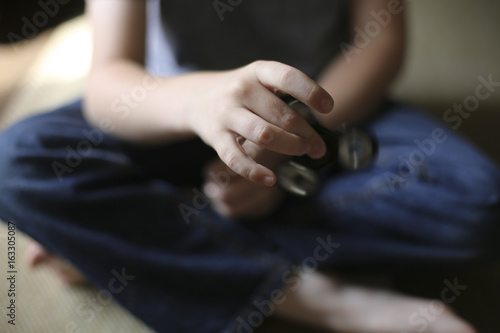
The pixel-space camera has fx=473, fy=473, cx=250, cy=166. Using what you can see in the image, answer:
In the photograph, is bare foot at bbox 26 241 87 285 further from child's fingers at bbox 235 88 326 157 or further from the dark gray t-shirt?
child's fingers at bbox 235 88 326 157

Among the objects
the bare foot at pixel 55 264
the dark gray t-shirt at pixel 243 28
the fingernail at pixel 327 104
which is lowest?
the bare foot at pixel 55 264

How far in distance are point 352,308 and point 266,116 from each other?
41cm

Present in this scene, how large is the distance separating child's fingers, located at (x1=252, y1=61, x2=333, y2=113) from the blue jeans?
27cm

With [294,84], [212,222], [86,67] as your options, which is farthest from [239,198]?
[86,67]

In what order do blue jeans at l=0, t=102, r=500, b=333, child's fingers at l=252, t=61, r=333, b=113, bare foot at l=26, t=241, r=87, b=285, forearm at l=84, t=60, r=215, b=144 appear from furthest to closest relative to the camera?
bare foot at l=26, t=241, r=87, b=285, blue jeans at l=0, t=102, r=500, b=333, forearm at l=84, t=60, r=215, b=144, child's fingers at l=252, t=61, r=333, b=113

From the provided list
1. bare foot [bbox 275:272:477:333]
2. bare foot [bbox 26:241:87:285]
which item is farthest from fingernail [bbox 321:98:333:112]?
bare foot [bbox 26:241:87:285]

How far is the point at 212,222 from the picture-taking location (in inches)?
24.2

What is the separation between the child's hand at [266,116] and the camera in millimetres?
283

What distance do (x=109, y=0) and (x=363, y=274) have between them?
0.48 meters

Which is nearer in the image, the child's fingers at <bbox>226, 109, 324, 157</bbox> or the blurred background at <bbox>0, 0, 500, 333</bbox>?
the child's fingers at <bbox>226, 109, 324, 157</bbox>

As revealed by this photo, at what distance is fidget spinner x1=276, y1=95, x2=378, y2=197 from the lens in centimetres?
29

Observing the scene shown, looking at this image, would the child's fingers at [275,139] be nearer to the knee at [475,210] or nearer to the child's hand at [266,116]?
the child's hand at [266,116]

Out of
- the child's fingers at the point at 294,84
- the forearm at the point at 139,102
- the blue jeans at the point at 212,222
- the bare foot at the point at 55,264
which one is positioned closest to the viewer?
the child's fingers at the point at 294,84

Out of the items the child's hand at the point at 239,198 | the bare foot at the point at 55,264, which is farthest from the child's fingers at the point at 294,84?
the bare foot at the point at 55,264
